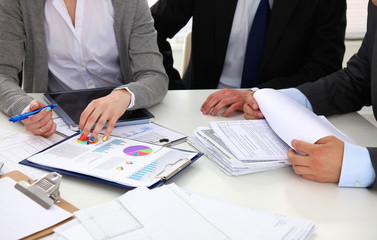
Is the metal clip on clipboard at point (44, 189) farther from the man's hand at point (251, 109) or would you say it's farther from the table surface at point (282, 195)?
the man's hand at point (251, 109)

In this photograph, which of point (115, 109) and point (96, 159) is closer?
point (96, 159)

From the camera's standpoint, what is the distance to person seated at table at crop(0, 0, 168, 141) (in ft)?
4.74

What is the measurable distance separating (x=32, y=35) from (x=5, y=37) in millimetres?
94

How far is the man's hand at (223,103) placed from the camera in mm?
1397

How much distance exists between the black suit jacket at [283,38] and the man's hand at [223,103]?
0.42m

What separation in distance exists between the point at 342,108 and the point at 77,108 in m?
0.86

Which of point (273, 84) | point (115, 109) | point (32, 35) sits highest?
point (32, 35)

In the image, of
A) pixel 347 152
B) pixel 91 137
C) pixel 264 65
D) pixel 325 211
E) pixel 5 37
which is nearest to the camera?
pixel 325 211

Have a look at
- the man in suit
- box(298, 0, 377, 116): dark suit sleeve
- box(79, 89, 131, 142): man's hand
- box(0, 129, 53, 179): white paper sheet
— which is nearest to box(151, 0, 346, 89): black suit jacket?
the man in suit

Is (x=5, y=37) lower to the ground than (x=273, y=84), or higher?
higher

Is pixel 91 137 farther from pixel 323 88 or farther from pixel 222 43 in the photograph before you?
pixel 222 43

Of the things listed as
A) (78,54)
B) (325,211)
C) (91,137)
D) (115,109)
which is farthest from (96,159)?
(78,54)

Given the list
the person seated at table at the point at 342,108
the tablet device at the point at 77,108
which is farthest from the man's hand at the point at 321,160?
the tablet device at the point at 77,108

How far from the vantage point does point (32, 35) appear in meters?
1.51
